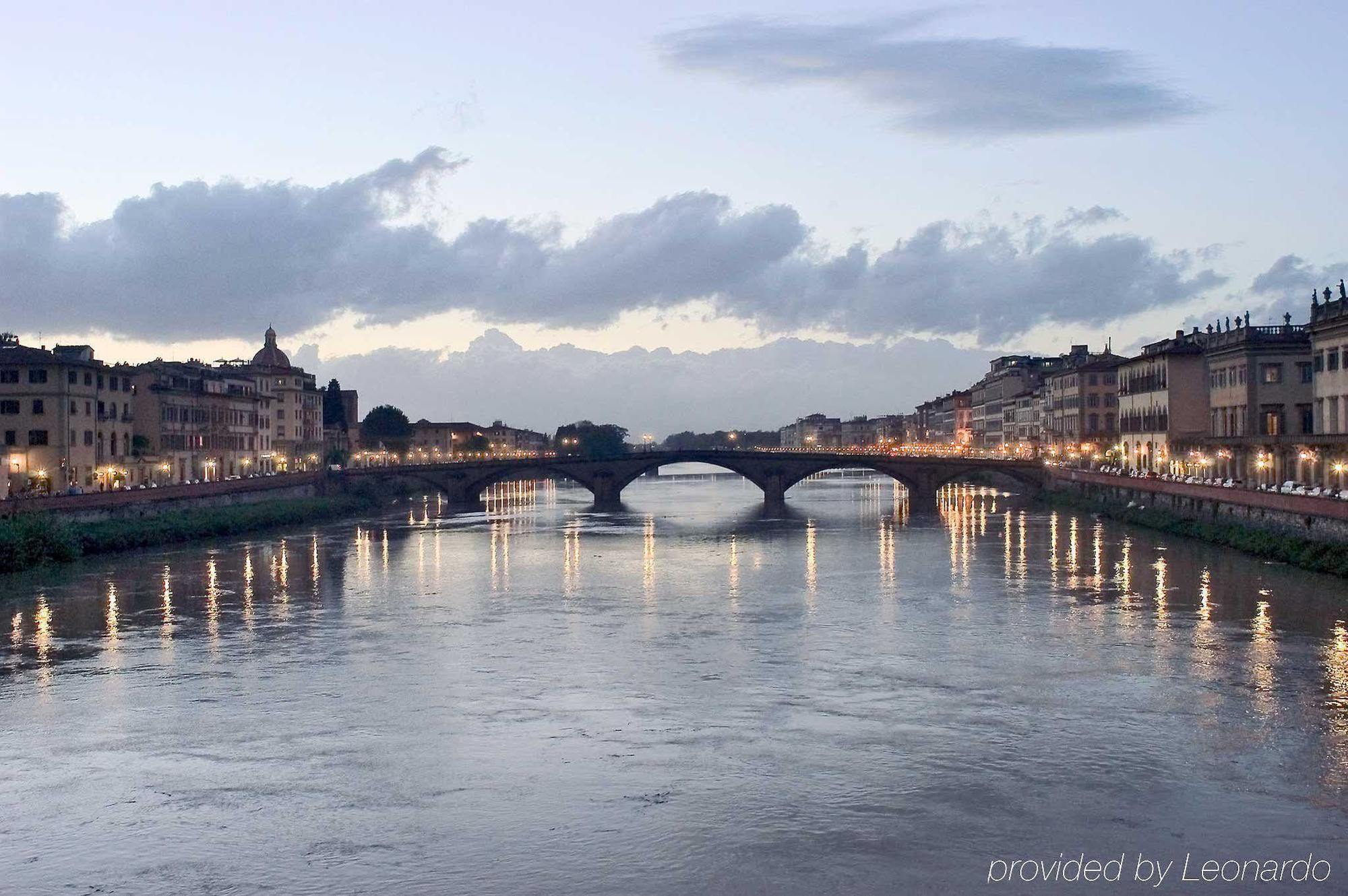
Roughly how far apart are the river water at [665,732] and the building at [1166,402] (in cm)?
3885

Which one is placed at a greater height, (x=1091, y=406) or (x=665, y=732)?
(x=1091, y=406)

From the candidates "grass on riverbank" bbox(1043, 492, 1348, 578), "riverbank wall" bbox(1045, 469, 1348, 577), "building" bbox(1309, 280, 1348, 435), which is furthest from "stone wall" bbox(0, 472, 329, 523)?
"building" bbox(1309, 280, 1348, 435)

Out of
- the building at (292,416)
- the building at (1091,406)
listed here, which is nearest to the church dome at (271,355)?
the building at (292,416)

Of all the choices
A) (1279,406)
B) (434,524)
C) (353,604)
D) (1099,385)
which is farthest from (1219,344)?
(353,604)

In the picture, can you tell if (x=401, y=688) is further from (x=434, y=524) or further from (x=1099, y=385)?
(x=1099, y=385)

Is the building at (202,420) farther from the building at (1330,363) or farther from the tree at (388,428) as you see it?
the building at (1330,363)

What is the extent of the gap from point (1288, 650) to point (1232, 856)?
16.2 m

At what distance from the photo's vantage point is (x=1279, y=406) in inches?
2840

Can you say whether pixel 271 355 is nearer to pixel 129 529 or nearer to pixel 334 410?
pixel 334 410

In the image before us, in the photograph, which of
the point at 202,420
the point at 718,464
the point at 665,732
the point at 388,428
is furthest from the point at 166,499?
the point at 388,428

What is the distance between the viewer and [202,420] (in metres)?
99.0

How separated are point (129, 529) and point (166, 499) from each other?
344 inches

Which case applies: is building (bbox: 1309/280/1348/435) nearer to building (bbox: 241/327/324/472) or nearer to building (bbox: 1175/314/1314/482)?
building (bbox: 1175/314/1314/482)

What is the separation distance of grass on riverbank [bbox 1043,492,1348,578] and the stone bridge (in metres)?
26.1
